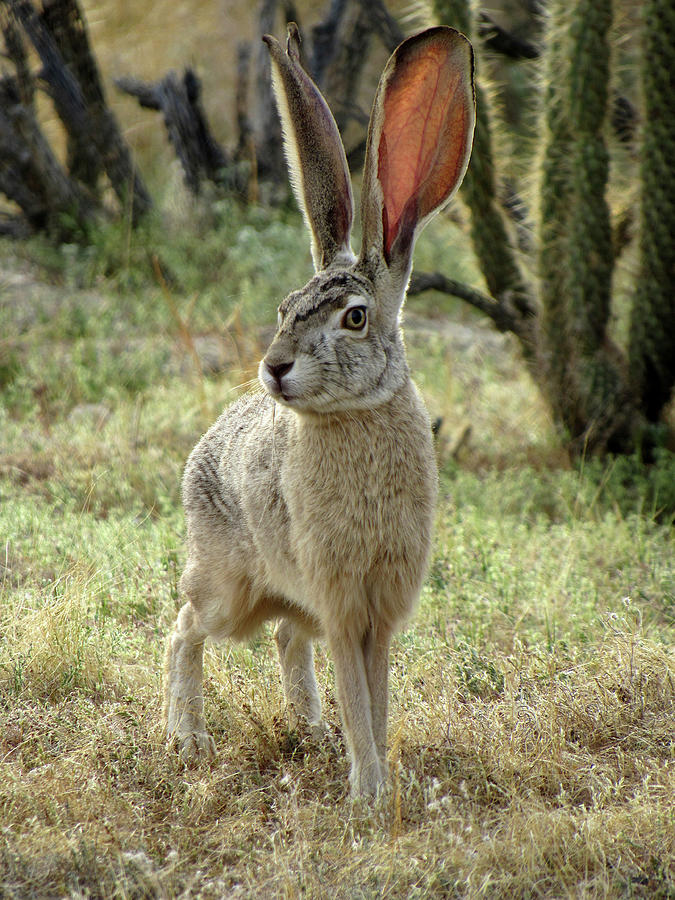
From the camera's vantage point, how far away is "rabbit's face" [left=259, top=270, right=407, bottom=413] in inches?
111

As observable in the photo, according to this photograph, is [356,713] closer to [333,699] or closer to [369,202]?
[333,699]

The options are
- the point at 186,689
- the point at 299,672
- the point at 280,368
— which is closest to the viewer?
the point at 280,368

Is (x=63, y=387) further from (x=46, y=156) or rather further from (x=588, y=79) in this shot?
(x=588, y=79)

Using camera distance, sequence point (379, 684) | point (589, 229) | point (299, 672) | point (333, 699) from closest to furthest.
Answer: point (379, 684) → point (299, 672) → point (333, 699) → point (589, 229)

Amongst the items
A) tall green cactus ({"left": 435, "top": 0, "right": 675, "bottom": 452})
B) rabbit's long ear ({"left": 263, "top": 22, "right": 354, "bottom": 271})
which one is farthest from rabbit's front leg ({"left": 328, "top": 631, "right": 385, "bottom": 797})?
tall green cactus ({"left": 435, "top": 0, "right": 675, "bottom": 452})

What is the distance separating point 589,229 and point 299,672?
357 centimetres

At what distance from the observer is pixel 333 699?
3.74m

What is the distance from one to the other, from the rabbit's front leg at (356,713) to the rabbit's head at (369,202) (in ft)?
2.47

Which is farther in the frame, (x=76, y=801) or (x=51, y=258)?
(x=51, y=258)

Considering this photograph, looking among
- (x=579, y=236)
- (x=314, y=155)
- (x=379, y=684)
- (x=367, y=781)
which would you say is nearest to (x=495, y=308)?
(x=579, y=236)

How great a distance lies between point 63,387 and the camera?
6.83 m

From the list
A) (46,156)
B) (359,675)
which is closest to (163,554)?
(359,675)

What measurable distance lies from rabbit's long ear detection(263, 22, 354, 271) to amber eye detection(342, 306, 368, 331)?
34 cm

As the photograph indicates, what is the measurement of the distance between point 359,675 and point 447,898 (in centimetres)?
75
